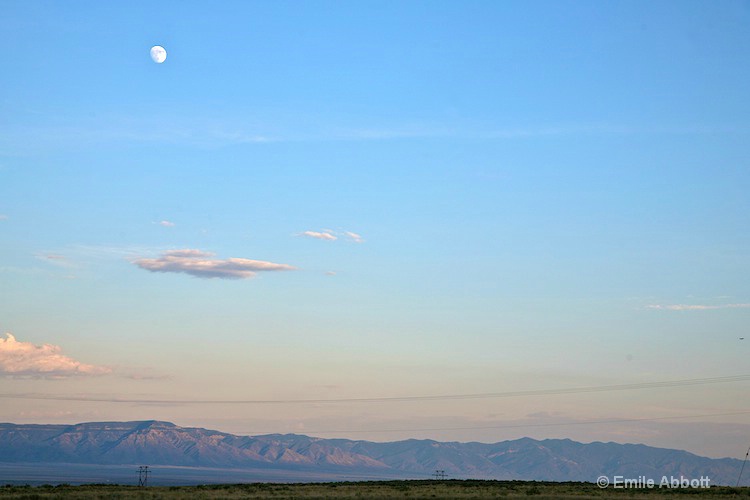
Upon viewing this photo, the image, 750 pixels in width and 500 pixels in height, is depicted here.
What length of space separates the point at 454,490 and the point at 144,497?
32.2 m

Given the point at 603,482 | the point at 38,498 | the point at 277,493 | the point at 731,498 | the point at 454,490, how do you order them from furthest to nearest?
the point at 603,482 → the point at 454,490 → the point at 277,493 → the point at 731,498 → the point at 38,498

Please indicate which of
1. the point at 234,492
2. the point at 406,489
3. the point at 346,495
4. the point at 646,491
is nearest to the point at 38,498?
the point at 234,492

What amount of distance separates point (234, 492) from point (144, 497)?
1337cm

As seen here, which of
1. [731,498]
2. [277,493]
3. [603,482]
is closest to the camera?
[731,498]

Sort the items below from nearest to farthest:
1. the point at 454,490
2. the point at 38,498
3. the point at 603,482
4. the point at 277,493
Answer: the point at 38,498, the point at 277,493, the point at 454,490, the point at 603,482

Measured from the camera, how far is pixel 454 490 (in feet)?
302

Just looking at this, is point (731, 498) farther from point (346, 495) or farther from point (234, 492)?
point (234, 492)

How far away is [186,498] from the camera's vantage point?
7488cm

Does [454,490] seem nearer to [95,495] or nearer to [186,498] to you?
[186,498]

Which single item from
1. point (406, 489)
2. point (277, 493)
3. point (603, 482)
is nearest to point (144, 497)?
point (277, 493)

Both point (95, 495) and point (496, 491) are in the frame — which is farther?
point (496, 491)

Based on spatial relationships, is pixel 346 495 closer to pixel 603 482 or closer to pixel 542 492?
pixel 542 492

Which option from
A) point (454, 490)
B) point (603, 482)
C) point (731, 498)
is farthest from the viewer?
point (603, 482)

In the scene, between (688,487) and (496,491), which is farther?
(688,487)
